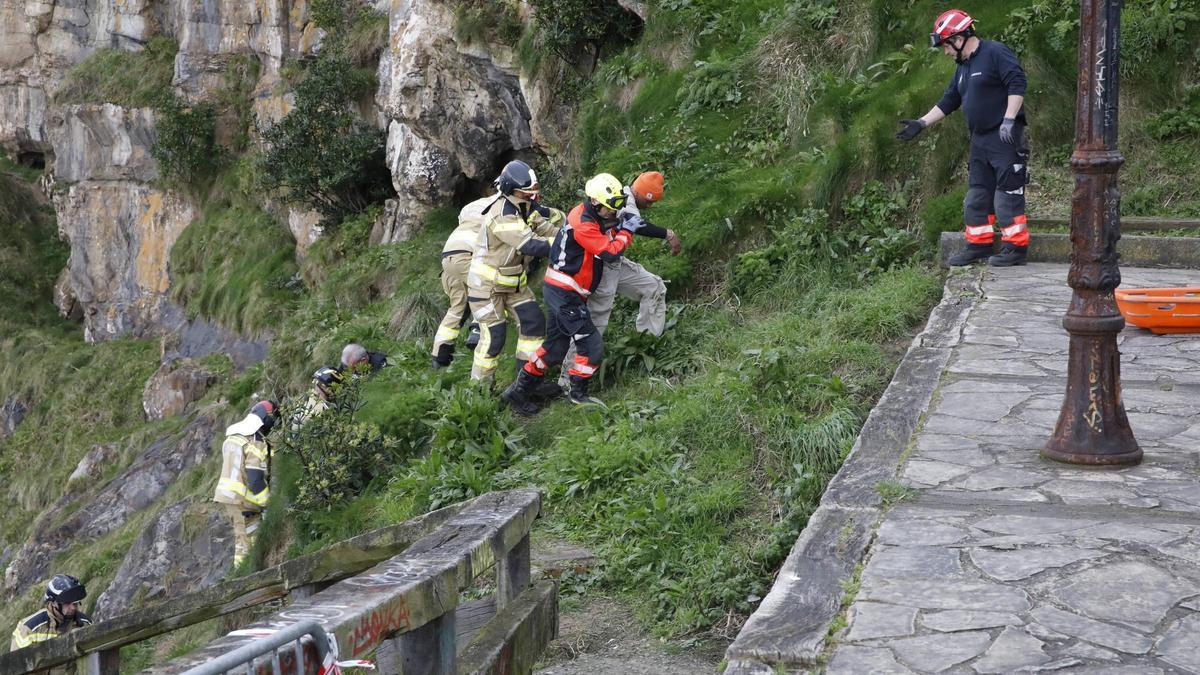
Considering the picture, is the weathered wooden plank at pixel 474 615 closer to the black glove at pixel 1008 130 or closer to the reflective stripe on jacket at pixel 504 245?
the reflective stripe on jacket at pixel 504 245

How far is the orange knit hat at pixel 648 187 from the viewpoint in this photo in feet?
30.6

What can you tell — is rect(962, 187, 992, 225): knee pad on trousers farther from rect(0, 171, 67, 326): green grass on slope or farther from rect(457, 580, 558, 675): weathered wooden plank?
rect(0, 171, 67, 326): green grass on slope

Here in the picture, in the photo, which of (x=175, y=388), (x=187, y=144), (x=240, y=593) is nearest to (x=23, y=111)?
(x=187, y=144)

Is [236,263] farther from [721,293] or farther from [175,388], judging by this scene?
[721,293]

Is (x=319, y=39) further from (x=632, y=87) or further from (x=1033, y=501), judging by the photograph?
(x=1033, y=501)

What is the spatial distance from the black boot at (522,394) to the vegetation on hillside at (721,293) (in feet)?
0.62

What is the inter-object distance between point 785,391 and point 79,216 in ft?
81.4

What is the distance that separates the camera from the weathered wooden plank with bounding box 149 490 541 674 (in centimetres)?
263

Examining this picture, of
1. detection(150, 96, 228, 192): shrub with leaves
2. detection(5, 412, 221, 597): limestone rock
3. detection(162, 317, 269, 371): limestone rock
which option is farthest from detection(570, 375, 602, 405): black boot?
detection(150, 96, 228, 192): shrub with leaves

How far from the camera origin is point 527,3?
15.4m

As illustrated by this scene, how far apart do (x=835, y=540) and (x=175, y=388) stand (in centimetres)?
1933

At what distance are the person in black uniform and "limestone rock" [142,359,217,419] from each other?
15.4 m

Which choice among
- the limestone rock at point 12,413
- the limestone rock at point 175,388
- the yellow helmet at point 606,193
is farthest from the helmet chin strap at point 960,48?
the limestone rock at point 12,413

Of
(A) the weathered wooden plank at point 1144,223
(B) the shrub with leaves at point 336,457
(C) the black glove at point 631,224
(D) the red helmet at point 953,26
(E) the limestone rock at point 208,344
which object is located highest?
(D) the red helmet at point 953,26
